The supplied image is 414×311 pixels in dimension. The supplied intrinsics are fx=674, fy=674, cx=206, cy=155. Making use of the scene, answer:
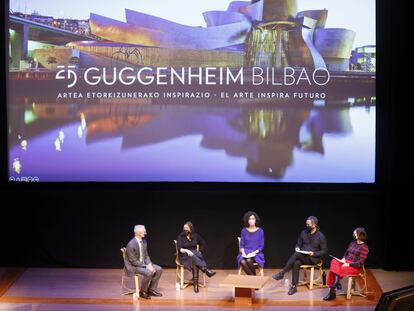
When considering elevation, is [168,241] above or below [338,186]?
below

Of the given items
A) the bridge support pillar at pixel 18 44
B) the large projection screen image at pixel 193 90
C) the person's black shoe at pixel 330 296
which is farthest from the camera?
the bridge support pillar at pixel 18 44

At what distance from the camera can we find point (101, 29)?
27.0 ft

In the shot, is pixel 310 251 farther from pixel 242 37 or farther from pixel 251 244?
pixel 242 37

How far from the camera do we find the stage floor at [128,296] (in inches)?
272

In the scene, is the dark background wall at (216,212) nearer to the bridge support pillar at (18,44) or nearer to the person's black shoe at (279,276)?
the bridge support pillar at (18,44)

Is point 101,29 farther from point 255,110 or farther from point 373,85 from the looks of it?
point 373,85

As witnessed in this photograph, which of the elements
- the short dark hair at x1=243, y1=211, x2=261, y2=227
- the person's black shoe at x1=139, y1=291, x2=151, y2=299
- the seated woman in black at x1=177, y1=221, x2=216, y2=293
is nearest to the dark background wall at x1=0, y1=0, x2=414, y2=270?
the short dark hair at x1=243, y1=211, x2=261, y2=227

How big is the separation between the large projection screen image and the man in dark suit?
3.86 ft

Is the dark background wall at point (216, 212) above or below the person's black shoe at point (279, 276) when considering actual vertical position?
above

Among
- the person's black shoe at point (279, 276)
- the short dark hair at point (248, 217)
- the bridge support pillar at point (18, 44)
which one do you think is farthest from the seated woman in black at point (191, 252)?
the bridge support pillar at point (18, 44)

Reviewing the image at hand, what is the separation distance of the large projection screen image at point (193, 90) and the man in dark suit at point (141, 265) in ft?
3.86

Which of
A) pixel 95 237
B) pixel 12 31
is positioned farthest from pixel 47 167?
pixel 12 31

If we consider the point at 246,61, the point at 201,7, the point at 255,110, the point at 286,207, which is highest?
the point at 201,7

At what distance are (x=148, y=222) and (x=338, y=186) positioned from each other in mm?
2402
